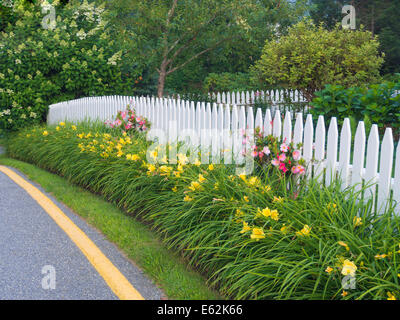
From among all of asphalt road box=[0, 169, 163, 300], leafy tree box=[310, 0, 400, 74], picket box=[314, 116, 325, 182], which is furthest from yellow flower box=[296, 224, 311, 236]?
leafy tree box=[310, 0, 400, 74]

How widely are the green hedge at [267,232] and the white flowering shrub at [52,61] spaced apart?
25.0ft

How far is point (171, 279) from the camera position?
381cm

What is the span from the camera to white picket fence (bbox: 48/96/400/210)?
13.8 feet

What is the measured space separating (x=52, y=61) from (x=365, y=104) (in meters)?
8.70

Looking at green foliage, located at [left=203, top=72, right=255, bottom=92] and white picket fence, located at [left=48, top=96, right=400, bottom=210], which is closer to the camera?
white picket fence, located at [left=48, top=96, right=400, bottom=210]

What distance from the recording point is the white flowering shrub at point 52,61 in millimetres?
12188

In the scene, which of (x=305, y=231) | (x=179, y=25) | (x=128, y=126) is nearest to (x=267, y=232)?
(x=305, y=231)

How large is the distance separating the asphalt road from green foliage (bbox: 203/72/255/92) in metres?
10.6

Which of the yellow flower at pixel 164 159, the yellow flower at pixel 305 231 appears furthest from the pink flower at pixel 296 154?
the yellow flower at pixel 305 231

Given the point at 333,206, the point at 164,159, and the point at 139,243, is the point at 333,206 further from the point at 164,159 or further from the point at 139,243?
the point at 164,159

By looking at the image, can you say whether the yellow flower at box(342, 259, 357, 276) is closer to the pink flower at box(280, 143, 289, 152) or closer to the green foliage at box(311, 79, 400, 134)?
the pink flower at box(280, 143, 289, 152)

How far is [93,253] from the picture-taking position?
14.7 feet

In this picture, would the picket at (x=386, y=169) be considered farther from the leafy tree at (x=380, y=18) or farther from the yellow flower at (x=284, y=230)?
the leafy tree at (x=380, y=18)
